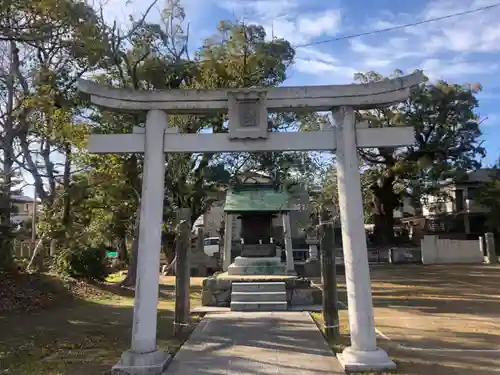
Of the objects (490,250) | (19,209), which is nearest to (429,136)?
(490,250)

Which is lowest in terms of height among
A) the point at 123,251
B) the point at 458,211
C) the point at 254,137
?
the point at 123,251

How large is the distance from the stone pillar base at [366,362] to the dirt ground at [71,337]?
10.4 feet

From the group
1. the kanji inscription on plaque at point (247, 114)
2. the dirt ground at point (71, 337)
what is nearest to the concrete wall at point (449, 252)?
the dirt ground at point (71, 337)

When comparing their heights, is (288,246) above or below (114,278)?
above

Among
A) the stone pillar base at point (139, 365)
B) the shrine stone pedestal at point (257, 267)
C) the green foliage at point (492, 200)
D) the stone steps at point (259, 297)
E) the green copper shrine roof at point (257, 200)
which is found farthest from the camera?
the green foliage at point (492, 200)

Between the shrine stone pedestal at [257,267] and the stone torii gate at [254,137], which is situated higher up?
the stone torii gate at [254,137]

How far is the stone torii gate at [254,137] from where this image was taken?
683 centimetres

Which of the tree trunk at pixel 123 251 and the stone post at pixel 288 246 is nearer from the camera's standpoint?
the stone post at pixel 288 246

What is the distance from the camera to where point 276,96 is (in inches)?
283

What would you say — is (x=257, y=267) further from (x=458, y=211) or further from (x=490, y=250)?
(x=458, y=211)

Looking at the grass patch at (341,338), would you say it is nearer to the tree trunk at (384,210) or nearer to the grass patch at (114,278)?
the grass patch at (114,278)

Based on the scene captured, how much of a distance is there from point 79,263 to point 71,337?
346 inches

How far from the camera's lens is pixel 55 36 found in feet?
35.0

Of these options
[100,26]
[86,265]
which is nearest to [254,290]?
[86,265]
